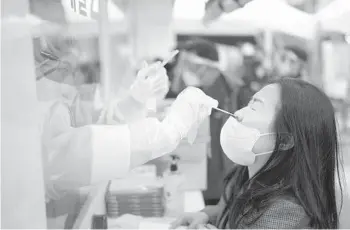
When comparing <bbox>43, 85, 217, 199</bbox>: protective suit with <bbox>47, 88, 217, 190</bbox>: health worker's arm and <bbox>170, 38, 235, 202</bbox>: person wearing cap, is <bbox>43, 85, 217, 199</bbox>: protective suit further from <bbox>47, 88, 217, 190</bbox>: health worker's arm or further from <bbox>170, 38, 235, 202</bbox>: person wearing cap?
<bbox>170, 38, 235, 202</bbox>: person wearing cap

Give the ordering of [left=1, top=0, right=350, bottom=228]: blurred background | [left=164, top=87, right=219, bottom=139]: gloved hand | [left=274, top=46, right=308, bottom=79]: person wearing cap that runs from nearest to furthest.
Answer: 1. [left=1, top=0, right=350, bottom=228]: blurred background
2. [left=164, top=87, right=219, bottom=139]: gloved hand
3. [left=274, top=46, right=308, bottom=79]: person wearing cap

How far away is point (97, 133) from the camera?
72 cm

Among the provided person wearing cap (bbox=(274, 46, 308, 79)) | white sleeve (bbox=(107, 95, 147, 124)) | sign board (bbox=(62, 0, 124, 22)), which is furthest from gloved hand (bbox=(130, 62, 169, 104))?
person wearing cap (bbox=(274, 46, 308, 79))

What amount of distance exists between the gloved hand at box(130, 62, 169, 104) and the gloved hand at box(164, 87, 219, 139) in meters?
0.06

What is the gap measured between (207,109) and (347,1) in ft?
1.59

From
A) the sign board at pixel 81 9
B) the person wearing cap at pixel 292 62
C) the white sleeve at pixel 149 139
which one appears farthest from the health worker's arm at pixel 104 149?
the person wearing cap at pixel 292 62

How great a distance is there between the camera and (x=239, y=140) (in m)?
0.87

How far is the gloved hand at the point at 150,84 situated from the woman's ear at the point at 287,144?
33 cm

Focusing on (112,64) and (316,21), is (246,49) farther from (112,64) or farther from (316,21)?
(316,21)

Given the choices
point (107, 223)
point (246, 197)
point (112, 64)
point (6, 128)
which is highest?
point (112, 64)

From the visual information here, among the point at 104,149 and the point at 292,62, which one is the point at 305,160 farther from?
the point at 104,149

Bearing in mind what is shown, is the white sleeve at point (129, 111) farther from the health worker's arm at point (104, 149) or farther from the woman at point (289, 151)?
the woman at point (289, 151)

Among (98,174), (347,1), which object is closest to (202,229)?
(98,174)

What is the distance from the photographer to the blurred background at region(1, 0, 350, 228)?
0.64m
